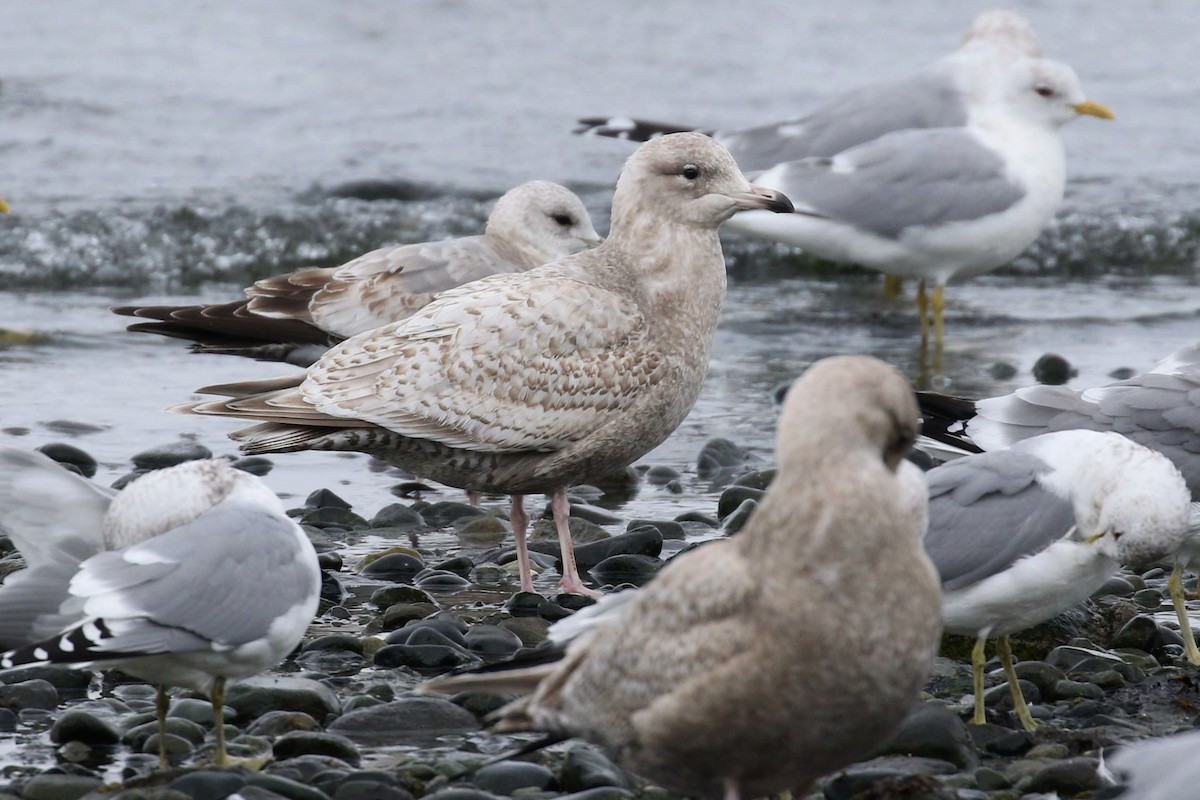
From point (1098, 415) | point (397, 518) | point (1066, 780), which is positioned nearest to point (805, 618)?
point (1066, 780)

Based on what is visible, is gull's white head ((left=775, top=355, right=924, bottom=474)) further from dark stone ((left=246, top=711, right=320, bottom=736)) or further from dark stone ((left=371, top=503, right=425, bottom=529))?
dark stone ((left=371, top=503, right=425, bottom=529))

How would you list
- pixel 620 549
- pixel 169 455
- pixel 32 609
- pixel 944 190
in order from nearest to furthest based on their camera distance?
pixel 32 609, pixel 620 549, pixel 169 455, pixel 944 190

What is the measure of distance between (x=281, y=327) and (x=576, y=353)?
2.05 metres

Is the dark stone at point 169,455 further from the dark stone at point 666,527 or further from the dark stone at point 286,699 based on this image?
the dark stone at point 286,699

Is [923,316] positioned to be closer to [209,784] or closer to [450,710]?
[450,710]

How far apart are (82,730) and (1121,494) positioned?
2742mm

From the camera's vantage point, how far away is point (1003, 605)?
14.7 ft

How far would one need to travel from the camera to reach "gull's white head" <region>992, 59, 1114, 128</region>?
955 cm

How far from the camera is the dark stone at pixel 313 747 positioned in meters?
4.16

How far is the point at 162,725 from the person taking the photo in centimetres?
409

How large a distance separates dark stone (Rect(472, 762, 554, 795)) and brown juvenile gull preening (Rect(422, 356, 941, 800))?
2.68 feet

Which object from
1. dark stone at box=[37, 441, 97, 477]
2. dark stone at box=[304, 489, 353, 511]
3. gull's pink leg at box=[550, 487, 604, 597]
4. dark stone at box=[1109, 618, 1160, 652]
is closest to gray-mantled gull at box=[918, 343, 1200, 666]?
dark stone at box=[1109, 618, 1160, 652]

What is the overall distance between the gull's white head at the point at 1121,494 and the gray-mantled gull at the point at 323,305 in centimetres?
314

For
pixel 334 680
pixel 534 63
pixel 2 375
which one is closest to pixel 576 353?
pixel 334 680
